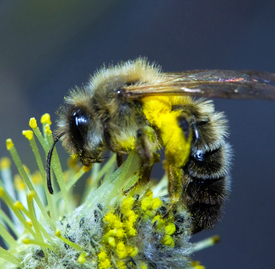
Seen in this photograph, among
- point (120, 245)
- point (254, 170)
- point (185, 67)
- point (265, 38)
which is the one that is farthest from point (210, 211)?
point (265, 38)

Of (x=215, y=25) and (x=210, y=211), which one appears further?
(x=215, y=25)

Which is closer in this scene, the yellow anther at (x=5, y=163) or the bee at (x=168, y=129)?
the bee at (x=168, y=129)

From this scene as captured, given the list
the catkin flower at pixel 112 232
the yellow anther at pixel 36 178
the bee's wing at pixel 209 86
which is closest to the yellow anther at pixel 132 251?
the catkin flower at pixel 112 232

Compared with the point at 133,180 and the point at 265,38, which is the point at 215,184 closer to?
the point at 133,180

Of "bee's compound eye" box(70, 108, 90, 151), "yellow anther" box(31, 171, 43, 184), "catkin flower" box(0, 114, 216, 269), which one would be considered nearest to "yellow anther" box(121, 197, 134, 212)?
"catkin flower" box(0, 114, 216, 269)

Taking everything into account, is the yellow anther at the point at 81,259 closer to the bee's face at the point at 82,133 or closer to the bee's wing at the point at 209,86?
the bee's face at the point at 82,133

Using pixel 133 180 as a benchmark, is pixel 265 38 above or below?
above

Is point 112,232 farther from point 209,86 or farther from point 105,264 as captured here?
point 209,86

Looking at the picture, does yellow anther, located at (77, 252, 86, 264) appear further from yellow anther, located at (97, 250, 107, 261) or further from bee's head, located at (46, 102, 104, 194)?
bee's head, located at (46, 102, 104, 194)
